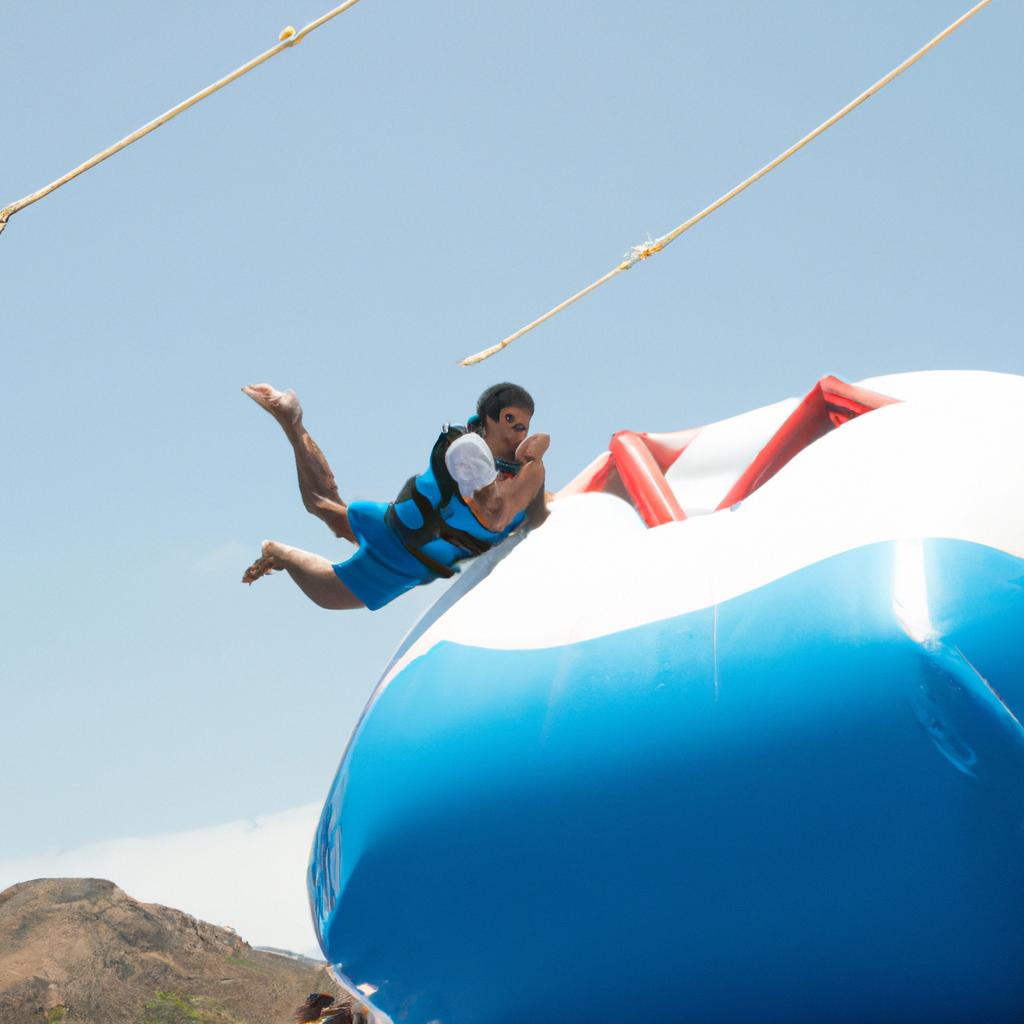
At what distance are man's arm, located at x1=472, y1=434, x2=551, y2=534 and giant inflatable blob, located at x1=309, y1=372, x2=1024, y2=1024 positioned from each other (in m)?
0.52

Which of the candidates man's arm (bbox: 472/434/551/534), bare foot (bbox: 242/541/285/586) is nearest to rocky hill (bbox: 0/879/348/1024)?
bare foot (bbox: 242/541/285/586)

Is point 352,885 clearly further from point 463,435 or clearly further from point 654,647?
point 463,435

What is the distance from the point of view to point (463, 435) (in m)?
4.62

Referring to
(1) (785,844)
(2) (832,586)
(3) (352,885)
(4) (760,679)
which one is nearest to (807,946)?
(1) (785,844)

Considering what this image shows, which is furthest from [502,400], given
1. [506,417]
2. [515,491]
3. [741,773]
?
[741,773]

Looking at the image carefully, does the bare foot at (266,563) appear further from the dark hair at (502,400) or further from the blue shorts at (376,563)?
the dark hair at (502,400)

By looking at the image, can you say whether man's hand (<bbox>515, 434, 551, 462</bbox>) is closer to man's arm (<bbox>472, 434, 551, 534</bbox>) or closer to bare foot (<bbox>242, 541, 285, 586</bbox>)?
man's arm (<bbox>472, 434, 551, 534</bbox>)

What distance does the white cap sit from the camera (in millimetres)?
4531

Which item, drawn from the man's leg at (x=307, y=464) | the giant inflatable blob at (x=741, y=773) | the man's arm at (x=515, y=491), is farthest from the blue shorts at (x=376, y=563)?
the giant inflatable blob at (x=741, y=773)

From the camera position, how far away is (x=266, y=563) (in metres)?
5.24

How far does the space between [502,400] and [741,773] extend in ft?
6.03

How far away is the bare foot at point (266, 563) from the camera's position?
205 inches

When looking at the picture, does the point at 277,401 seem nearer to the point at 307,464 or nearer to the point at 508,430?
the point at 307,464

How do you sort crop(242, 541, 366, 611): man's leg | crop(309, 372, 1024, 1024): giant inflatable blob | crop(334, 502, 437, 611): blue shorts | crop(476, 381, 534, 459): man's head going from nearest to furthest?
crop(309, 372, 1024, 1024): giant inflatable blob → crop(476, 381, 534, 459): man's head → crop(334, 502, 437, 611): blue shorts → crop(242, 541, 366, 611): man's leg
